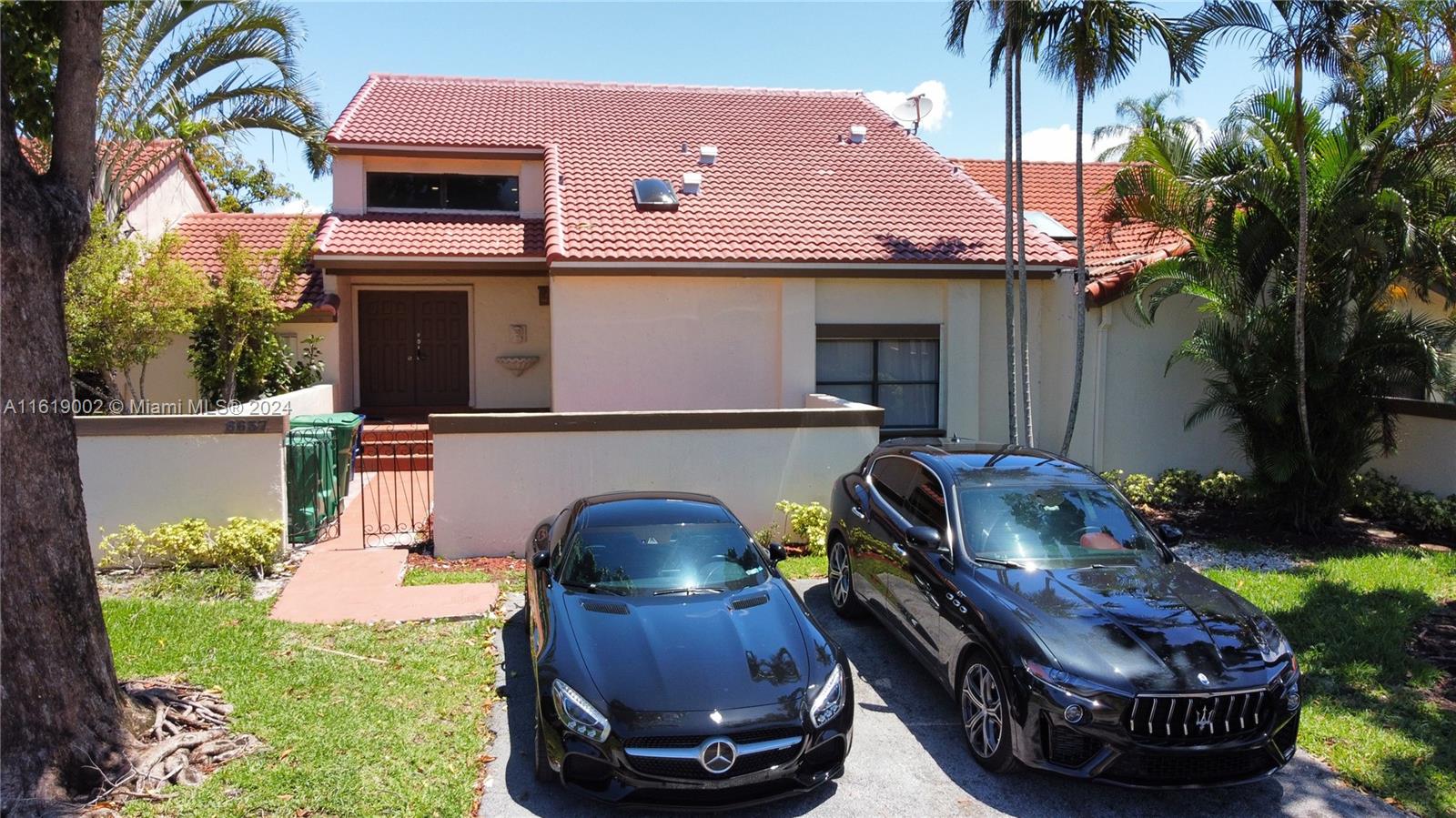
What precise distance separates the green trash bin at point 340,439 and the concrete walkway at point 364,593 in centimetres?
124

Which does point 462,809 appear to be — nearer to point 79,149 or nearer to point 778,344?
point 79,149

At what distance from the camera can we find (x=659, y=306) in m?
13.3

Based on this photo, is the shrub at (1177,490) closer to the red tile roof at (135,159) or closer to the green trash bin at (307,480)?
the green trash bin at (307,480)

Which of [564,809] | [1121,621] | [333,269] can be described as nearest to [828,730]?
[564,809]

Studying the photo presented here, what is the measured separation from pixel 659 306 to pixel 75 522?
8.86m

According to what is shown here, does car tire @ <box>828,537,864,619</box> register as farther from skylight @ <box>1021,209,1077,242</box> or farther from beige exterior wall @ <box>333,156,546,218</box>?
beige exterior wall @ <box>333,156,546,218</box>

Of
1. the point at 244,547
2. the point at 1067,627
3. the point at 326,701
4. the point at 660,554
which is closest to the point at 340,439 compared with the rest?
the point at 244,547

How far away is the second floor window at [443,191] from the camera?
16625mm

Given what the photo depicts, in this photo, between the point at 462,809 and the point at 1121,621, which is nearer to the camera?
the point at 462,809

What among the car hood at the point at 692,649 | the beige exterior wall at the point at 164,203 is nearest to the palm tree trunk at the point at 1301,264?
the car hood at the point at 692,649

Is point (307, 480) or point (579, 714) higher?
point (307, 480)

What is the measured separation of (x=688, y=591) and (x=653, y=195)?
9.52 m

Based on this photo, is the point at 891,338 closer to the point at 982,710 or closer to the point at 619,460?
the point at 619,460

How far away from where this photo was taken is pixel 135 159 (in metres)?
13.6
